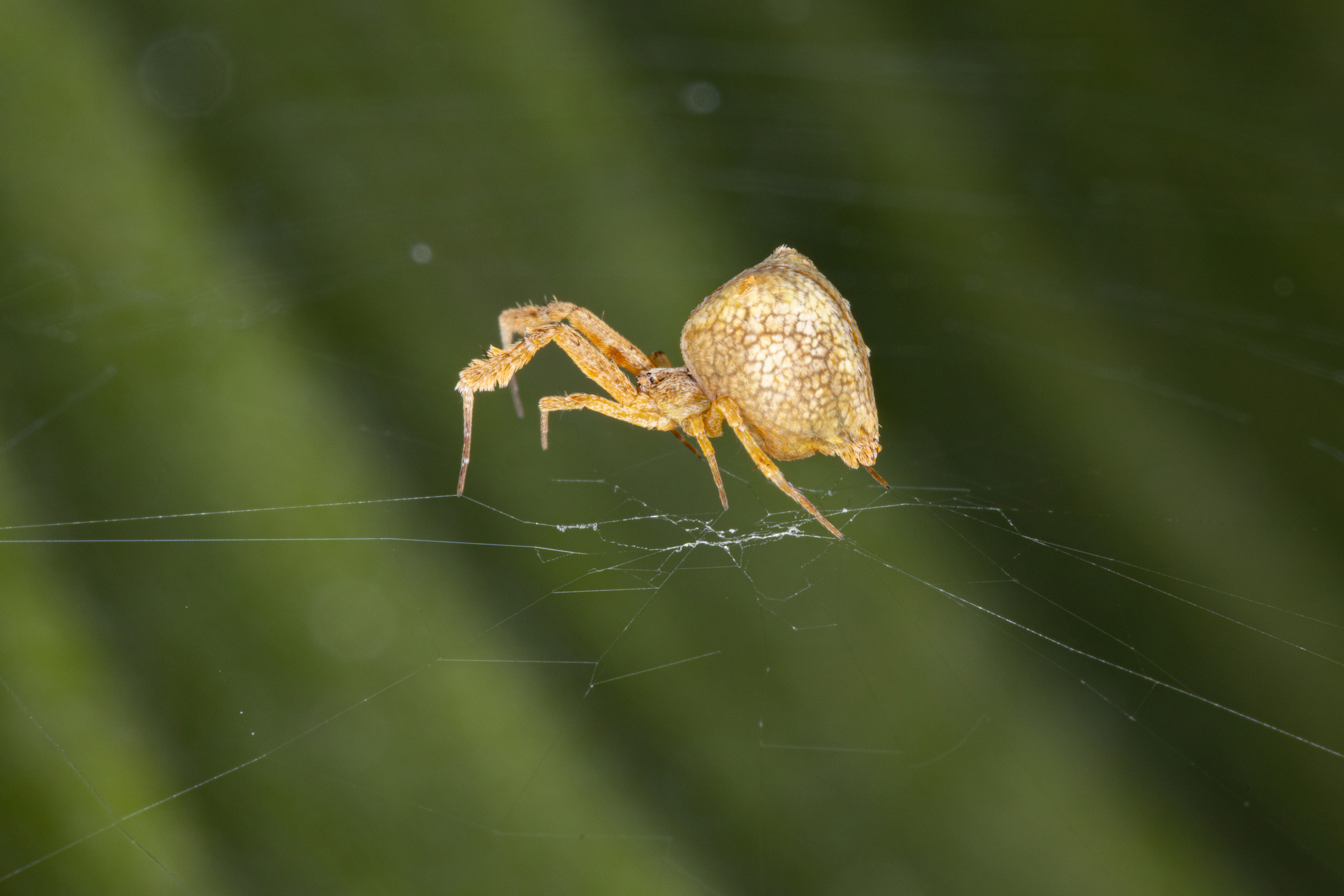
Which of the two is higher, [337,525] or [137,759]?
[337,525]

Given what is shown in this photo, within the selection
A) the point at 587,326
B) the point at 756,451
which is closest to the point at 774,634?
the point at 756,451

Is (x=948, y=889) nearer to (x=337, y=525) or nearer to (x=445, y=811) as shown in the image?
(x=445, y=811)

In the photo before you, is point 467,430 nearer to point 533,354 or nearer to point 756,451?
point 533,354

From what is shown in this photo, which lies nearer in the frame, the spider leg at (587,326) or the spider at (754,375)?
the spider at (754,375)

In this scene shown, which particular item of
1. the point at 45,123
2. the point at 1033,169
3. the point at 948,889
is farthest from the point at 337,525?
the point at 1033,169

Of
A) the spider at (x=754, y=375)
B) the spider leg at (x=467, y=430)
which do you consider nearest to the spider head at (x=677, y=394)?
the spider at (x=754, y=375)

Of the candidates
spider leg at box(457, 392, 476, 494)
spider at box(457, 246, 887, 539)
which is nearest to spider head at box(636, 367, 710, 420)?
spider at box(457, 246, 887, 539)

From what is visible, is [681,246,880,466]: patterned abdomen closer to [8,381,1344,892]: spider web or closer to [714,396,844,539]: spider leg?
[714,396,844,539]: spider leg

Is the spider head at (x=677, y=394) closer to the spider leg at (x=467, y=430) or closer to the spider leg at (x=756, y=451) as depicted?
the spider leg at (x=756, y=451)
